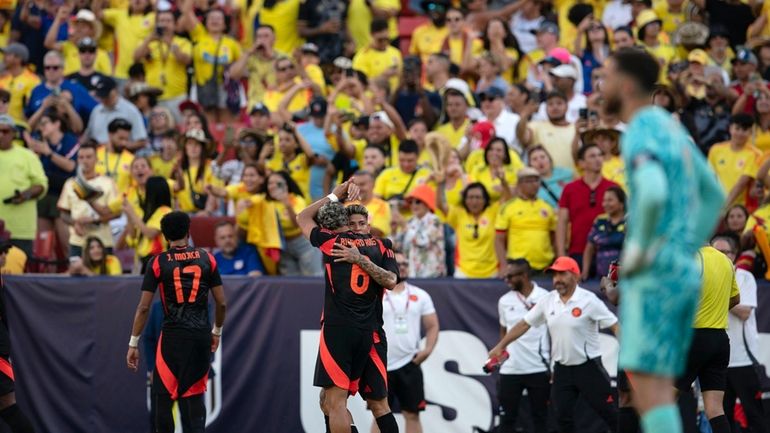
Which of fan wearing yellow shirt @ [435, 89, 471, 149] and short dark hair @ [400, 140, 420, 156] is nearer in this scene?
short dark hair @ [400, 140, 420, 156]

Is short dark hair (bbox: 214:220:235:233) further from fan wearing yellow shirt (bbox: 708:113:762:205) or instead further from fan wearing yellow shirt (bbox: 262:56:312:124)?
fan wearing yellow shirt (bbox: 708:113:762:205)

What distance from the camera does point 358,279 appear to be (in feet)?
34.9

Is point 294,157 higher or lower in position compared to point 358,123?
lower

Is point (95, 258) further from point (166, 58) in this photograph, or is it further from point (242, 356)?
point (166, 58)

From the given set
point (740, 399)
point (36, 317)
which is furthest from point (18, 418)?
point (740, 399)

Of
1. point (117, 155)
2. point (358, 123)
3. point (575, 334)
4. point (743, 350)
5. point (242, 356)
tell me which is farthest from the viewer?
point (358, 123)

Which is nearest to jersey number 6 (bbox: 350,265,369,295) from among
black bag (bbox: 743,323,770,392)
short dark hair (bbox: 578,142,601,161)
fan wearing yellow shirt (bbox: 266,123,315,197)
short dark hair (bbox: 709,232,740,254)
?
short dark hair (bbox: 709,232,740,254)

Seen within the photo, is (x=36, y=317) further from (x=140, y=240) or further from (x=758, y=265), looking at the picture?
(x=758, y=265)

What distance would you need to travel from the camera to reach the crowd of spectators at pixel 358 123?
47.9 feet

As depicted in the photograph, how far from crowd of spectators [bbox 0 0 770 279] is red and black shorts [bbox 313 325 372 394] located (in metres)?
3.71

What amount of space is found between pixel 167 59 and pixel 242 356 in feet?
21.8

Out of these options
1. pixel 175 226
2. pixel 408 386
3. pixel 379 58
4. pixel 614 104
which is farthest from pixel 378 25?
pixel 614 104

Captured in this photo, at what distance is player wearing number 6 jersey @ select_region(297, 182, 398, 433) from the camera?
10.6 meters

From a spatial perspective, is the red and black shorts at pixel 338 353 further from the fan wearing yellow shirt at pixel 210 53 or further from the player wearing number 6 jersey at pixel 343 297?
the fan wearing yellow shirt at pixel 210 53
